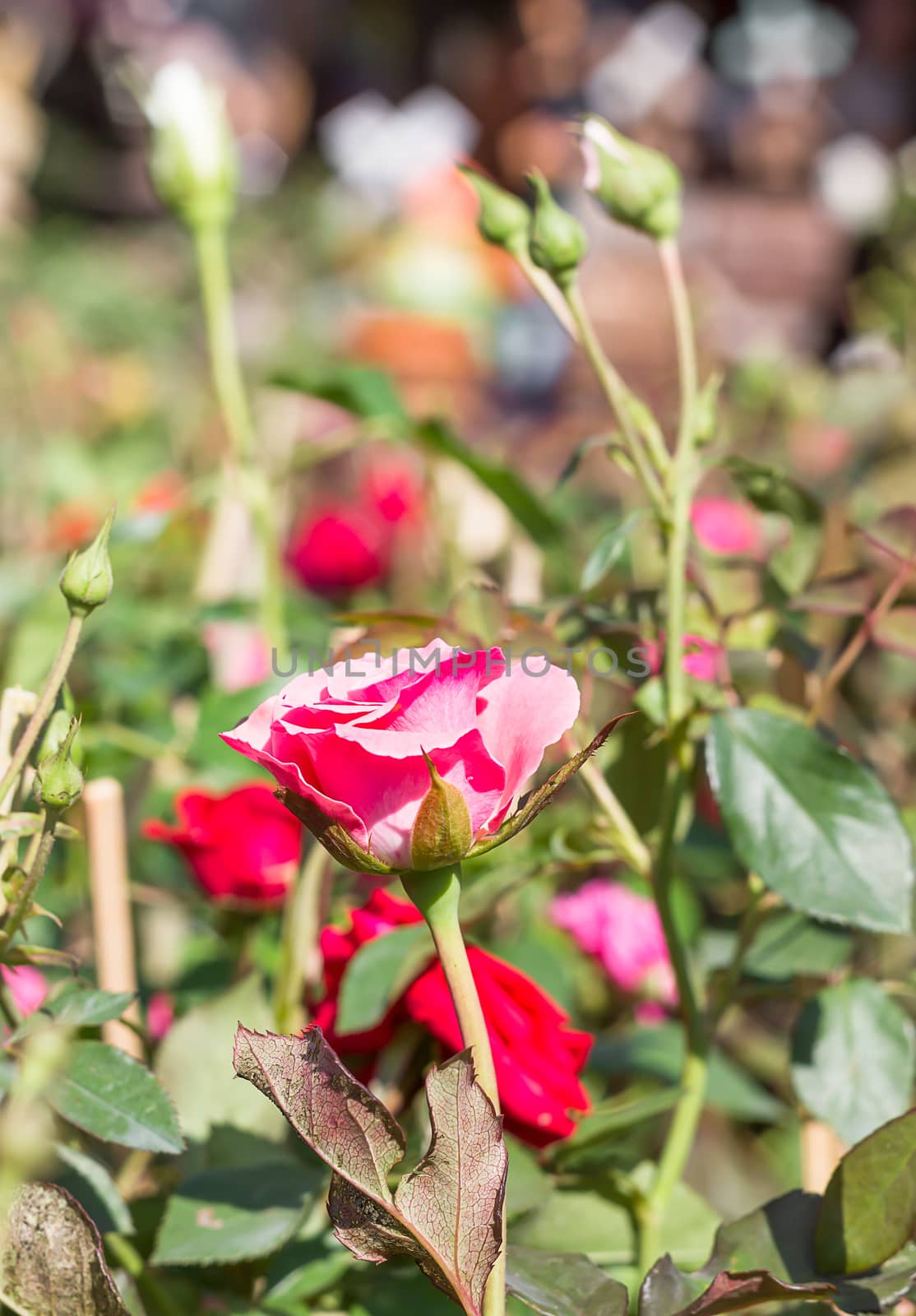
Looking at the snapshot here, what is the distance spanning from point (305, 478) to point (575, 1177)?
1.46 meters

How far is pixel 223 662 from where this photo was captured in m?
0.72

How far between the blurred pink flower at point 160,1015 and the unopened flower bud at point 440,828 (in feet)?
1.07

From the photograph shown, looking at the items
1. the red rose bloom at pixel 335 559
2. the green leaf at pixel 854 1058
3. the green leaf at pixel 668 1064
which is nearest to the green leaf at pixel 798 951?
the green leaf at pixel 854 1058

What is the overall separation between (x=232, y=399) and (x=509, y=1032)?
388 millimetres

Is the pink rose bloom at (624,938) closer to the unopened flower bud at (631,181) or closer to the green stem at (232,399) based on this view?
the green stem at (232,399)

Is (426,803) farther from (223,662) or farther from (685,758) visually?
(223,662)

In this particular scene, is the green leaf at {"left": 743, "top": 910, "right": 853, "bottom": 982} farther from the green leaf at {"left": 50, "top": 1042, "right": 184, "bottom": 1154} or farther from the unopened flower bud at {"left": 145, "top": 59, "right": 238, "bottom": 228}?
the unopened flower bud at {"left": 145, "top": 59, "right": 238, "bottom": 228}

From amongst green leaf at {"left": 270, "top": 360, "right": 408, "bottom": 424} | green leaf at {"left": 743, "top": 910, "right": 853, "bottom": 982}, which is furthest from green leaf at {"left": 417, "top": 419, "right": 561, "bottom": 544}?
green leaf at {"left": 743, "top": 910, "right": 853, "bottom": 982}

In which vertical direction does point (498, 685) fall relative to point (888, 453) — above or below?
above

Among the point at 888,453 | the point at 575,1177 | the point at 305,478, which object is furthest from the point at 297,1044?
the point at 305,478

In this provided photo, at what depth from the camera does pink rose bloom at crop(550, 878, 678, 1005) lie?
0.70m

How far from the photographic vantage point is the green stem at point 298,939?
0.40 metres

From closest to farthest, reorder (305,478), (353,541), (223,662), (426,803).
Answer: (426,803)
(223,662)
(353,541)
(305,478)

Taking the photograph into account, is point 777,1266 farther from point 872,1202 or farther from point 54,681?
point 54,681
